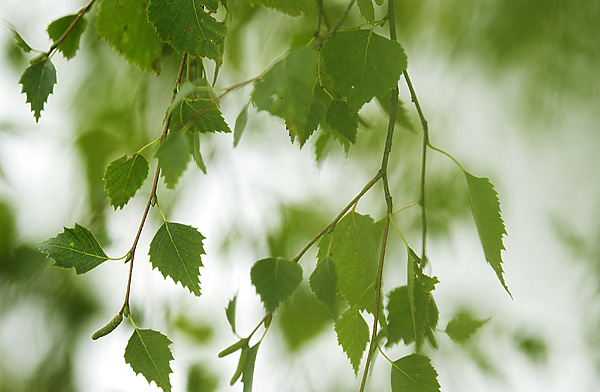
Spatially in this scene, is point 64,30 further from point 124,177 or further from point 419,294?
point 419,294

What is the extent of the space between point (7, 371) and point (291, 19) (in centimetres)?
50

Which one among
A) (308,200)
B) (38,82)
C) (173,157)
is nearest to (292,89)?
(173,157)

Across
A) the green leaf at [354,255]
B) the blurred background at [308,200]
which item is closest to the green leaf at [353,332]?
the green leaf at [354,255]

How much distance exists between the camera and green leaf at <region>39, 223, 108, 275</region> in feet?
0.80

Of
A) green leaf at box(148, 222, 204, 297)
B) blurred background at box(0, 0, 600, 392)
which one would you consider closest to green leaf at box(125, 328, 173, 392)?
green leaf at box(148, 222, 204, 297)

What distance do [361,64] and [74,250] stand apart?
15cm

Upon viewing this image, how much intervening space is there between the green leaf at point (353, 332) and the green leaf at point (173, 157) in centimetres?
11

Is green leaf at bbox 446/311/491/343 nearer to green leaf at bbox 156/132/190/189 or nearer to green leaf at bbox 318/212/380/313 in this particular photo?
green leaf at bbox 318/212/380/313

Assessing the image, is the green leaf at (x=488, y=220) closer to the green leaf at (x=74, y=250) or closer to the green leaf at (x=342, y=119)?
the green leaf at (x=342, y=119)

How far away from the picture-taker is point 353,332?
25 centimetres

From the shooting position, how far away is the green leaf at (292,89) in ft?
0.54

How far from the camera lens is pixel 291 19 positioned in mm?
517

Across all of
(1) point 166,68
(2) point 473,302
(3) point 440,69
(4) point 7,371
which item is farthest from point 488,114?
(4) point 7,371

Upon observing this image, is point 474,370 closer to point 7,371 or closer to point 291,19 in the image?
point 291,19
